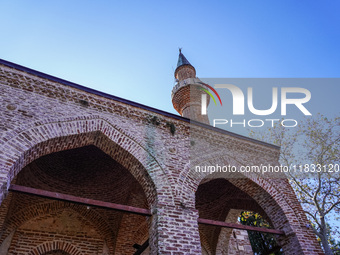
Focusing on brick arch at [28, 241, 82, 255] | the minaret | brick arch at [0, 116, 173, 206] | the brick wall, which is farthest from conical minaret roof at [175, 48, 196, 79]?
brick arch at [28, 241, 82, 255]

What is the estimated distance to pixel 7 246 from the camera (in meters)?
7.20

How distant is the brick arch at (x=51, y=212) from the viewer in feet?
24.6

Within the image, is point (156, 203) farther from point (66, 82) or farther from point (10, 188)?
point (66, 82)

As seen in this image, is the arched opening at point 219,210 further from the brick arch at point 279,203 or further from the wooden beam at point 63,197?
the wooden beam at point 63,197

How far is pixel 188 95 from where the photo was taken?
50.4 feet

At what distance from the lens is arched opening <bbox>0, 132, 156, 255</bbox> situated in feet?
25.0

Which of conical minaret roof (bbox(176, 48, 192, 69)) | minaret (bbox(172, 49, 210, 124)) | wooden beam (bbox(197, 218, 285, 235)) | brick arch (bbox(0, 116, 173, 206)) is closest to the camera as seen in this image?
brick arch (bbox(0, 116, 173, 206))

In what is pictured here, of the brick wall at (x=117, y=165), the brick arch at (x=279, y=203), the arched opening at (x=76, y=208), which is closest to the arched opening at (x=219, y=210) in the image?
the brick wall at (x=117, y=165)

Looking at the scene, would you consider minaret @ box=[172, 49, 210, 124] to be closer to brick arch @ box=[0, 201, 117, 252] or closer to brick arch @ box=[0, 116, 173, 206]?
brick arch @ box=[0, 201, 117, 252]

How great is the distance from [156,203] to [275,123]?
9.71m

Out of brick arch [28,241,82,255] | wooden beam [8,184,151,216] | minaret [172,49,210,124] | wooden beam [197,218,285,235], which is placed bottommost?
brick arch [28,241,82,255]

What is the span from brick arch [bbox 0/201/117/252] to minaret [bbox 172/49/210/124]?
7.48 metres

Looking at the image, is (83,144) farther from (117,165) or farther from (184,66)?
(184,66)

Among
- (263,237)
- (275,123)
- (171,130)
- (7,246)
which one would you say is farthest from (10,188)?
(263,237)
